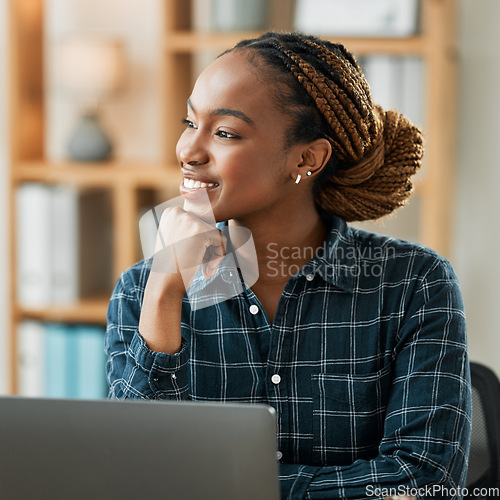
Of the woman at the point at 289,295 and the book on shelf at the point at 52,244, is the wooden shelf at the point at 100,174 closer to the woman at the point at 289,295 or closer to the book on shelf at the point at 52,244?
the book on shelf at the point at 52,244

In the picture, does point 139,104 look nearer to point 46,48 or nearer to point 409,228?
point 46,48

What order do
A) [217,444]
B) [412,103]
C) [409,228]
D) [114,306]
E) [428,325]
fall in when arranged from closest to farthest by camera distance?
[217,444], [428,325], [114,306], [412,103], [409,228]

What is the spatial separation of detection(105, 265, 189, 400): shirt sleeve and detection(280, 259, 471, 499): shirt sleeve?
230mm

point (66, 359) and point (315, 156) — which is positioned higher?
point (315, 156)

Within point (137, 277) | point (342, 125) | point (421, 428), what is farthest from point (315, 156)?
point (421, 428)

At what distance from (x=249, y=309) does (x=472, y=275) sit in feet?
4.85

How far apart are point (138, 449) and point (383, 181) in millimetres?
798

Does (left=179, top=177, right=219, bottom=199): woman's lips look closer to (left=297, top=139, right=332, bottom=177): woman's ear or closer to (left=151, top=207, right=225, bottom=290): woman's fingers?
(left=151, top=207, right=225, bottom=290): woman's fingers

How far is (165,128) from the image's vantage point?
2.59m

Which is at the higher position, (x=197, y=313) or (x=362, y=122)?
(x=362, y=122)

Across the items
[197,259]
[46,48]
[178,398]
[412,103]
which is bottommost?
[178,398]

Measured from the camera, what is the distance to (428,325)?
127cm

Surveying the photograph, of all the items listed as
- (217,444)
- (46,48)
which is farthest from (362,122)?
(46,48)

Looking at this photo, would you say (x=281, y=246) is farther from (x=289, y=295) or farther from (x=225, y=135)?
(x=225, y=135)
